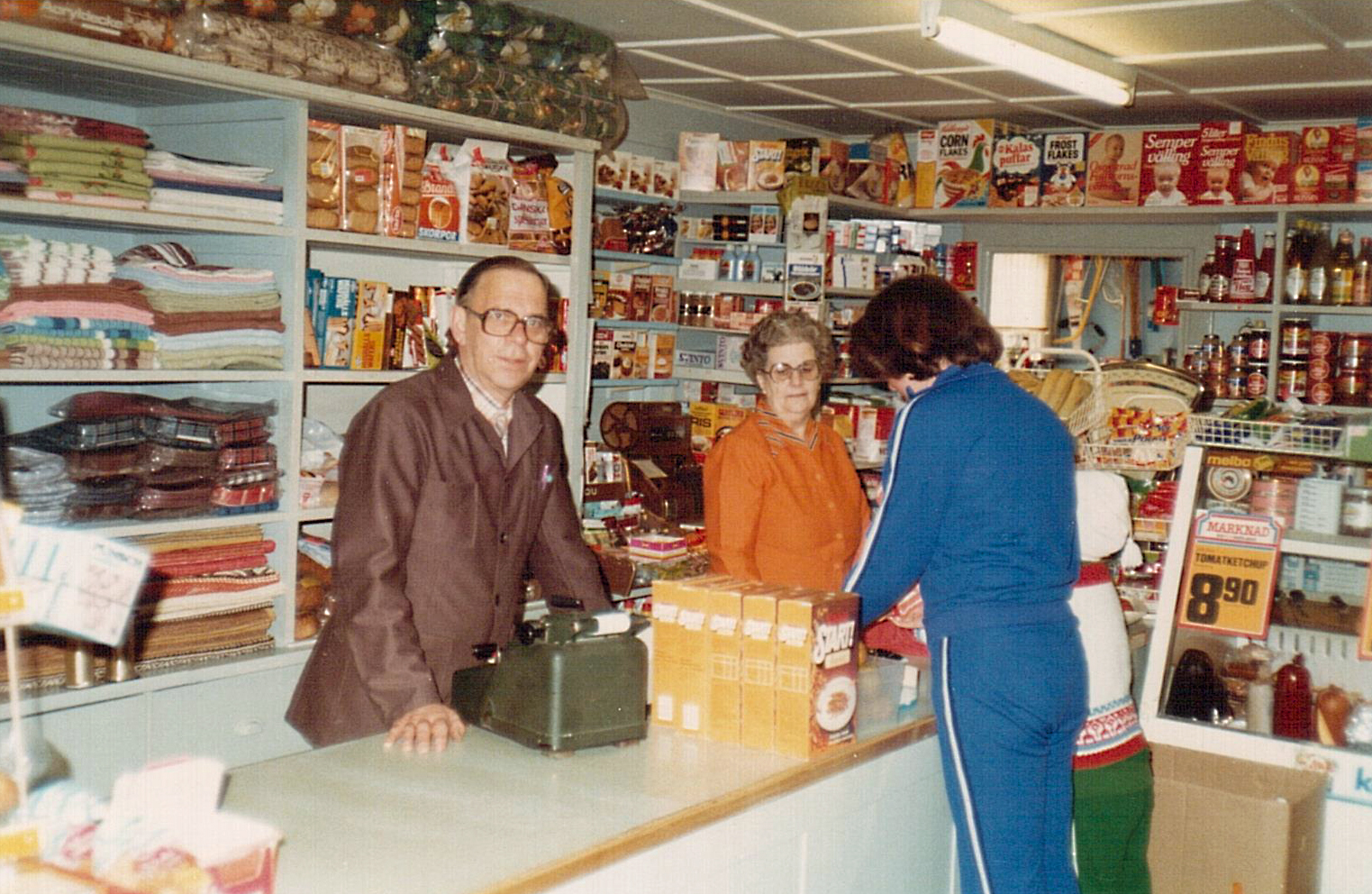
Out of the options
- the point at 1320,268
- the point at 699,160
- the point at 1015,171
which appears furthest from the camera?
the point at 1015,171

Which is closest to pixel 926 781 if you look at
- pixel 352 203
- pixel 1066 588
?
pixel 1066 588

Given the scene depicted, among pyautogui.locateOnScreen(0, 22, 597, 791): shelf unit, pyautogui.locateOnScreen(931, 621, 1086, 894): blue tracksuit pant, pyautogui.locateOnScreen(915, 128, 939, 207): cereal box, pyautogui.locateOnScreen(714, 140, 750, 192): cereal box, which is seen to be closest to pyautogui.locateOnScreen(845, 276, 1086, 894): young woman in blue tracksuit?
pyautogui.locateOnScreen(931, 621, 1086, 894): blue tracksuit pant

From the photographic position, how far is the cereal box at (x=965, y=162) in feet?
23.0

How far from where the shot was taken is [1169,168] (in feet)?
21.6

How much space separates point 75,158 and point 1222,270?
5.43 m

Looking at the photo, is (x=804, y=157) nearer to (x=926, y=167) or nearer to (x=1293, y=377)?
(x=926, y=167)

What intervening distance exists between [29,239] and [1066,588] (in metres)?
2.76

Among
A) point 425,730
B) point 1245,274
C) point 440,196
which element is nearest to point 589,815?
point 425,730

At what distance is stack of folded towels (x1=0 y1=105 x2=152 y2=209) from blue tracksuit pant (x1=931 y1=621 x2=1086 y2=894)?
2468 millimetres

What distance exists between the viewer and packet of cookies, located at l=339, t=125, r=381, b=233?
4020 millimetres

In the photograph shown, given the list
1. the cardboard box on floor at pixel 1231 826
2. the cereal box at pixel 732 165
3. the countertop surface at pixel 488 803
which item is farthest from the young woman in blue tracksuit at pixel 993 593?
the cereal box at pixel 732 165

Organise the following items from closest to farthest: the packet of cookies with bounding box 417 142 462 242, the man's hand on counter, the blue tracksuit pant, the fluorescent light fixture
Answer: the man's hand on counter < the blue tracksuit pant < the fluorescent light fixture < the packet of cookies with bounding box 417 142 462 242

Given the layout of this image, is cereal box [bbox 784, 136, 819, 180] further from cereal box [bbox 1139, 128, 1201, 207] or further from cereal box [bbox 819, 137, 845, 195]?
cereal box [bbox 1139, 128, 1201, 207]

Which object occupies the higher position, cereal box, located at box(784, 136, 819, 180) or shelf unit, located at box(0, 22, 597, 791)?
cereal box, located at box(784, 136, 819, 180)
